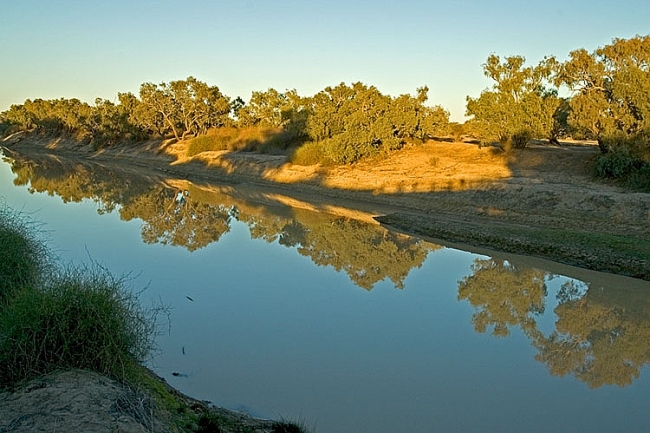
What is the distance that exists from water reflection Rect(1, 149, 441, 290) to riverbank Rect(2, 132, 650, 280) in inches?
83.3

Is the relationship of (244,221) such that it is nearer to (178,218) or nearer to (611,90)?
(178,218)

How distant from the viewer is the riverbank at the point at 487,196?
16.4m

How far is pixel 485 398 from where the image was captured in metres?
7.33

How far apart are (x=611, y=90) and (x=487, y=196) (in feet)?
28.2

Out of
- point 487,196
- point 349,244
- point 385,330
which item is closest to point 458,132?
point 487,196

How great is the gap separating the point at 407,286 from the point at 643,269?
5.81 metres

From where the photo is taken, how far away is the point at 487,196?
24062 mm

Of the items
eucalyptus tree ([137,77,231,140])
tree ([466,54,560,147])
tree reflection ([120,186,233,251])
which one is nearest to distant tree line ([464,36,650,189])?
tree ([466,54,560,147])

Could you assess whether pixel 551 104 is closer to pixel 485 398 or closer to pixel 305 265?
pixel 305 265

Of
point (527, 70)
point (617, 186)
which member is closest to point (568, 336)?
point (617, 186)

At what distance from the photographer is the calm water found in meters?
7.04

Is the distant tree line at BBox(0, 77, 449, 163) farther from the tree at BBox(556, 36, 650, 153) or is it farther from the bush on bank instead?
the bush on bank

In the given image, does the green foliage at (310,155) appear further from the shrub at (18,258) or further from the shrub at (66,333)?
the shrub at (66,333)

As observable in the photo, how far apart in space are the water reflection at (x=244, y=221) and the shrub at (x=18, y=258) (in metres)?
7.16
